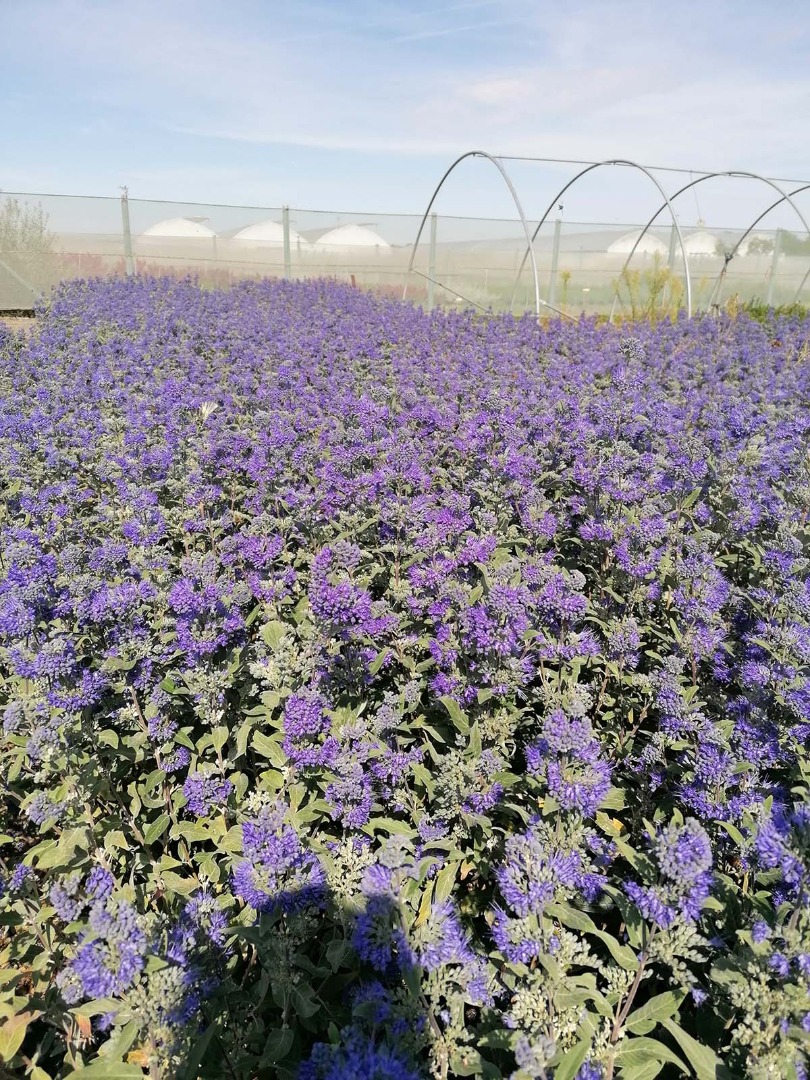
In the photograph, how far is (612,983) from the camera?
218 centimetres

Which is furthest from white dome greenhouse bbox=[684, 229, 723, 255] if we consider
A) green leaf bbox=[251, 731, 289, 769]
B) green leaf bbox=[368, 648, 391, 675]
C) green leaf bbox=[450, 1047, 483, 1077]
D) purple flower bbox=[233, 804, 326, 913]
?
green leaf bbox=[450, 1047, 483, 1077]

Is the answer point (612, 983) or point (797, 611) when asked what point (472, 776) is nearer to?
point (612, 983)

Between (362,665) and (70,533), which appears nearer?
(362,665)

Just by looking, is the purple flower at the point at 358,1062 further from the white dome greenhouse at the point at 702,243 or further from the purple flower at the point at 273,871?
the white dome greenhouse at the point at 702,243

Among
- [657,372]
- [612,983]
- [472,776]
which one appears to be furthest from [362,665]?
[657,372]

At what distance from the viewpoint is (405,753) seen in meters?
3.32

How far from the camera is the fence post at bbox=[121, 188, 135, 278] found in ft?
85.4

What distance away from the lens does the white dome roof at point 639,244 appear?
32188 mm

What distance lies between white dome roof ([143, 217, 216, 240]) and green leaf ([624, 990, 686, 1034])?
3185cm

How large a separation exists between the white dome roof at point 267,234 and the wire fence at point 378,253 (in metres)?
0.06

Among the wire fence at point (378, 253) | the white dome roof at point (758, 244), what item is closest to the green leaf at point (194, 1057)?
the wire fence at point (378, 253)

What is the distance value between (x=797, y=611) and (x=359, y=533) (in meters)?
2.75

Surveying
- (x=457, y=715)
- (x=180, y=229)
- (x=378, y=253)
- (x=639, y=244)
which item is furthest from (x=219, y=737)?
(x=639, y=244)

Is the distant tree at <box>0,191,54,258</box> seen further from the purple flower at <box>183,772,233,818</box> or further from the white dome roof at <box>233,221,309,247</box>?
the purple flower at <box>183,772,233,818</box>
